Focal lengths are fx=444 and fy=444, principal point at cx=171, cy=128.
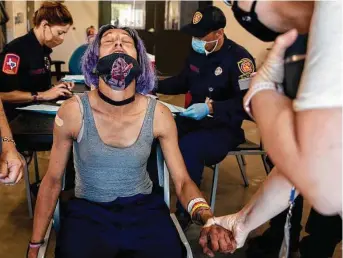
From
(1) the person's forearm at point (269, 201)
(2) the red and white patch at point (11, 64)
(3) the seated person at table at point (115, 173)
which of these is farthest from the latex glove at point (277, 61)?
(2) the red and white patch at point (11, 64)

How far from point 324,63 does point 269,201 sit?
18.9 inches

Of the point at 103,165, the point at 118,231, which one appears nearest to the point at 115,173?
the point at 103,165

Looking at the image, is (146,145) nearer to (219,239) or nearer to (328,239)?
(219,239)

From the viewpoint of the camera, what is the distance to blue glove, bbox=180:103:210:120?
244 centimetres

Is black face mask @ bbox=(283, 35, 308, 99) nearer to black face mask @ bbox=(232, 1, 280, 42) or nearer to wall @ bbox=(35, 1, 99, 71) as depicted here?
black face mask @ bbox=(232, 1, 280, 42)

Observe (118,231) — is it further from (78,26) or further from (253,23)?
(78,26)

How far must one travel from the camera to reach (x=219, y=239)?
1.27 meters

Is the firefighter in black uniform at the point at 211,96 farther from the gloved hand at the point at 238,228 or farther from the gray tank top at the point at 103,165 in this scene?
the gloved hand at the point at 238,228

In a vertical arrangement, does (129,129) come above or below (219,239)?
above

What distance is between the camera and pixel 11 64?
8.57 feet

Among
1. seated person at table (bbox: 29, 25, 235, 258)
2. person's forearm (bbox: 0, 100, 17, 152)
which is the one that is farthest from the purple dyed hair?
person's forearm (bbox: 0, 100, 17, 152)

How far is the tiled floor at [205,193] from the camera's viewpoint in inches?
94.1

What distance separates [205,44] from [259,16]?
1.86m

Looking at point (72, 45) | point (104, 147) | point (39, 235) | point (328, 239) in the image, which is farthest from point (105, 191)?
point (72, 45)
